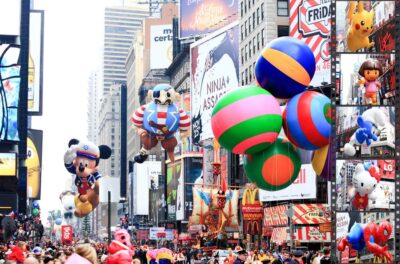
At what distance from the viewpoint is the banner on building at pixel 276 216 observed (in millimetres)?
51969

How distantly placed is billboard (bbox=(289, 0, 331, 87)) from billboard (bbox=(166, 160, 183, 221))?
4110cm

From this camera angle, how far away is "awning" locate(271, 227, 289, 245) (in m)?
50.2

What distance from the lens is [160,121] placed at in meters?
25.8

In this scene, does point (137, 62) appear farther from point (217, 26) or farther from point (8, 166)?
point (8, 166)

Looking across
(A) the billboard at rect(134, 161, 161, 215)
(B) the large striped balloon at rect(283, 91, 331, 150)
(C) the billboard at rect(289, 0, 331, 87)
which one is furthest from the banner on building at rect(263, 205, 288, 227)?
(A) the billboard at rect(134, 161, 161, 215)

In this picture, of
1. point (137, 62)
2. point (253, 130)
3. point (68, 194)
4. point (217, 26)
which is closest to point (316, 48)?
point (68, 194)

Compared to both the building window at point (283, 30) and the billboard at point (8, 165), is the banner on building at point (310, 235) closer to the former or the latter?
the building window at point (283, 30)

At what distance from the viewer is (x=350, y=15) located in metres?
11.6

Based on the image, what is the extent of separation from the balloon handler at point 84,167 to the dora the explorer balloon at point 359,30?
23830 mm

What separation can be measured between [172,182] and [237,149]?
8744cm

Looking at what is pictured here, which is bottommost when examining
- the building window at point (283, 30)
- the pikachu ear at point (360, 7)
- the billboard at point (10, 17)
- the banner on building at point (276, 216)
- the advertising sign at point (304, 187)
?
the banner on building at point (276, 216)

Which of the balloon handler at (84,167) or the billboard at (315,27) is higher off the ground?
the billboard at (315,27)

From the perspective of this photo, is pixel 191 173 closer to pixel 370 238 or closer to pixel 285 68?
pixel 285 68

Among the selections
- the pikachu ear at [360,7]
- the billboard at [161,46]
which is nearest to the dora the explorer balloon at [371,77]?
the pikachu ear at [360,7]
